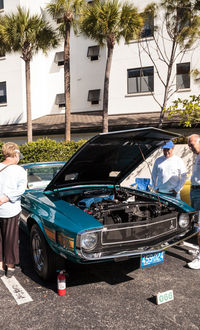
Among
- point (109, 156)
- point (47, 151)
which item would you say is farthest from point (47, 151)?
point (109, 156)

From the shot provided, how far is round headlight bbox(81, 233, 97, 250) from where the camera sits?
3.03m

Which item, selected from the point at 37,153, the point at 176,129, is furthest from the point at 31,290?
the point at 176,129

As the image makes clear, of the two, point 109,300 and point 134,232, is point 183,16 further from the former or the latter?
point 109,300

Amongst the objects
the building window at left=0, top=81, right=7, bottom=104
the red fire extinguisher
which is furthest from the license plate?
the building window at left=0, top=81, right=7, bottom=104

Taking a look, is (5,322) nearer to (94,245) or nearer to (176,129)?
(94,245)

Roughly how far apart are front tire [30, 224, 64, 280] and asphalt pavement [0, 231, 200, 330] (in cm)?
16

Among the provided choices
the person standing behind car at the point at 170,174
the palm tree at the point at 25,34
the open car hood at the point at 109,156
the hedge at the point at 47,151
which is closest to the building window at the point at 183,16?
the palm tree at the point at 25,34

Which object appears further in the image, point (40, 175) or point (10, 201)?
point (40, 175)

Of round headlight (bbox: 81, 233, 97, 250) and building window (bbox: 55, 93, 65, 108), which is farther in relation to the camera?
building window (bbox: 55, 93, 65, 108)

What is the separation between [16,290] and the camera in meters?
3.49

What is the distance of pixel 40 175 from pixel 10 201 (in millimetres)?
1502

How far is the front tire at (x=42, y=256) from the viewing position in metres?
3.47

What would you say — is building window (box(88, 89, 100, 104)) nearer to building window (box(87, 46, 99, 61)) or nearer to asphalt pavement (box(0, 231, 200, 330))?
building window (box(87, 46, 99, 61))

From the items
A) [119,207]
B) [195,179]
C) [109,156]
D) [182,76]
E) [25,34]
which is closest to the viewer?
[119,207]
